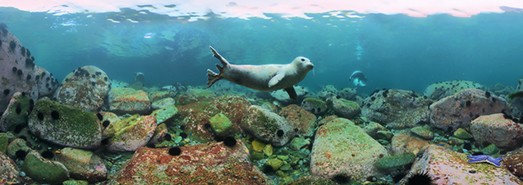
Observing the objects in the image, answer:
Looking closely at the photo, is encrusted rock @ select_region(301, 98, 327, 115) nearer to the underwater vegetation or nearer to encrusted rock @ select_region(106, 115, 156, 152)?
the underwater vegetation

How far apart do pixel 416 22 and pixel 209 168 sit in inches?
1820

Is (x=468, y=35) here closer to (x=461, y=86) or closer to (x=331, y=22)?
(x=331, y=22)

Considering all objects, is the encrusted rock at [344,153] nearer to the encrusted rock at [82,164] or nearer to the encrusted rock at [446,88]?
the encrusted rock at [82,164]

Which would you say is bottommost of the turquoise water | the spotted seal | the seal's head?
the turquoise water

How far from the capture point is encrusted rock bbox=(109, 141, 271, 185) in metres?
7.22

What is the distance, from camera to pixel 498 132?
9266 mm

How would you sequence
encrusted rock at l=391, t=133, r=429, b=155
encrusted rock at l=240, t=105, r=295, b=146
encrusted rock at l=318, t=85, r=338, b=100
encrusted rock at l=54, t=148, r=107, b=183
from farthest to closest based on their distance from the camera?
encrusted rock at l=318, t=85, r=338, b=100, encrusted rock at l=240, t=105, r=295, b=146, encrusted rock at l=391, t=133, r=429, b=155, encrusted rock at l=54, t=148, r=107, b=183

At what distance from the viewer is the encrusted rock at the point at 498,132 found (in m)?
9.00

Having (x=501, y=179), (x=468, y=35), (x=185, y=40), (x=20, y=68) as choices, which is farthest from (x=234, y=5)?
(x=468, y=35)

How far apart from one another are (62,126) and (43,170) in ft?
6.44

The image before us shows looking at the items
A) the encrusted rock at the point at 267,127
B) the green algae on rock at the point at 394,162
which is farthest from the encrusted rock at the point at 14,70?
the green algae on rock at the point at 394,162

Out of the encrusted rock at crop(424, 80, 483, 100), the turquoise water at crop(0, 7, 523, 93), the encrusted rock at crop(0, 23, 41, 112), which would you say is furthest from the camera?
the turquoise water at crop(0, 7, 523, 93)

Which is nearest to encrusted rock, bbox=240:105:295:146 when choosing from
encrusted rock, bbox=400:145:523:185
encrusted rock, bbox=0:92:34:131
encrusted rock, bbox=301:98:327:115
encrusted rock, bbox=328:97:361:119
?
encrusted rock, bbox=301:98:327:115

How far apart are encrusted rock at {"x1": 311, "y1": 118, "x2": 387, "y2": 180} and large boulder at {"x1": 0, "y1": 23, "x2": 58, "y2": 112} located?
482 inches
